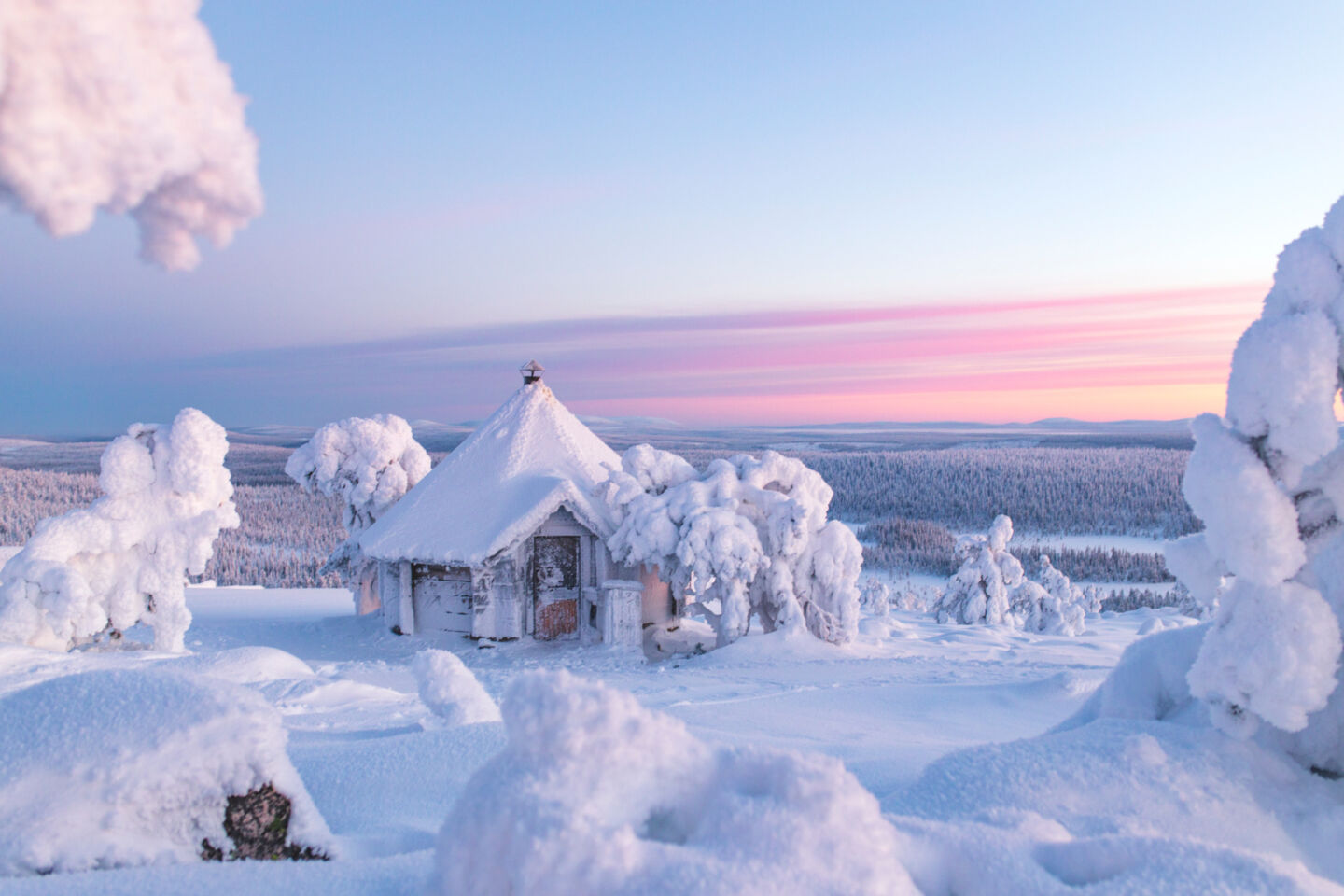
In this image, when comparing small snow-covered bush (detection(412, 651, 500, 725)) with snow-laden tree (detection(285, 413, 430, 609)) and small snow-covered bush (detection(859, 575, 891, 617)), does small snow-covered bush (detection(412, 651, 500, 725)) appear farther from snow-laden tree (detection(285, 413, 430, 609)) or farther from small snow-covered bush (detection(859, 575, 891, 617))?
small snow-covered bush (detection(859, 575, 891, 617))

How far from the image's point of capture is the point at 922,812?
368 centimetres

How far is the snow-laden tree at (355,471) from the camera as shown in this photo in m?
18.6

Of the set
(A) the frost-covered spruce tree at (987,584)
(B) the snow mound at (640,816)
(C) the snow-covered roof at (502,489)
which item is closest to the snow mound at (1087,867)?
(B) the snow mound at (640,816)


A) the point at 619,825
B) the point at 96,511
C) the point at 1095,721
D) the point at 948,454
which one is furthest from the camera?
the point at 948,454

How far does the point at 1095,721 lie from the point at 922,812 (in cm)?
192

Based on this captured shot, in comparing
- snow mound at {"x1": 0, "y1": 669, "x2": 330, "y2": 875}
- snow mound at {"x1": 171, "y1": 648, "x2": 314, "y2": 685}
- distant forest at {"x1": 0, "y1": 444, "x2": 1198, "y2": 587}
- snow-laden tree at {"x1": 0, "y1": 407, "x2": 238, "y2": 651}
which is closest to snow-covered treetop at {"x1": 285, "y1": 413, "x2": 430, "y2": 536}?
snow-laden tree at {"x1": 0, "y1": 407, "x2": 238, "y2": 651}

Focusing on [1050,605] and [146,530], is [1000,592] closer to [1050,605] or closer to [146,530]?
[1050,605]

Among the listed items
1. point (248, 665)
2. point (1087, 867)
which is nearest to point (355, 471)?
point (248, 665)

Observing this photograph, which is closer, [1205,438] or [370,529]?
[1205,438]

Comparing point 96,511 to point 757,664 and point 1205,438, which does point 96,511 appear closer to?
point 757,664

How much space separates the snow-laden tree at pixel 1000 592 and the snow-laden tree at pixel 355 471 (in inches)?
605

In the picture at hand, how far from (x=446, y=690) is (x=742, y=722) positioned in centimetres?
353

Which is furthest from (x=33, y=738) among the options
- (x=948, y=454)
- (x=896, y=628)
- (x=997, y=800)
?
(x=948, y=454)

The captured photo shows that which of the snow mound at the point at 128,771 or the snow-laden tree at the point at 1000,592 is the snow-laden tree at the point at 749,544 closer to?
the snow-laden tree at the point at 1000,592
